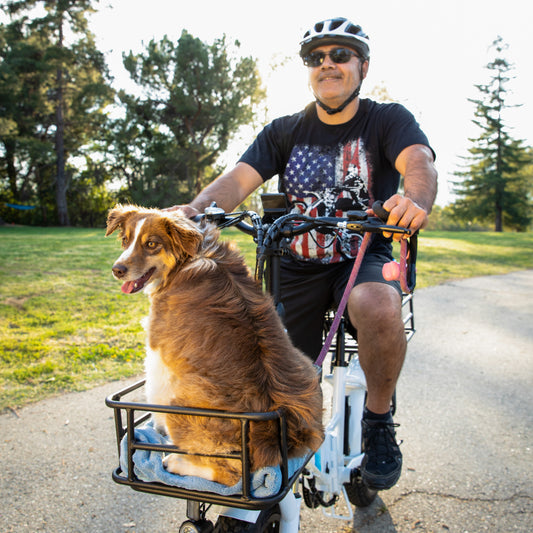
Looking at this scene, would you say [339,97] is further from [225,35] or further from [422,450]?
[225,35]

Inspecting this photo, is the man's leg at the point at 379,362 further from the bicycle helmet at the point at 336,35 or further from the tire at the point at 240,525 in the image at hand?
the bicycle helmet at the point at 336,35

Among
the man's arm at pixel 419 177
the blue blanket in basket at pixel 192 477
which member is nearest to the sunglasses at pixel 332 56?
the man's arm at pixel 419 177

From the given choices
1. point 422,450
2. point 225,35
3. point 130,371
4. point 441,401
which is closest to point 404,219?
point 422,450

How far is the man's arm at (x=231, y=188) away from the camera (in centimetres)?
279

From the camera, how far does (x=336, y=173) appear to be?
2.96 meters

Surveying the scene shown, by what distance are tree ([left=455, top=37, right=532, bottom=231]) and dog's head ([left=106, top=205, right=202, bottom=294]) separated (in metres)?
53.6

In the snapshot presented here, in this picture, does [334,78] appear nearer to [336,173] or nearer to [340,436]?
[336,173]

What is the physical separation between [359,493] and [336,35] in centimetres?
278

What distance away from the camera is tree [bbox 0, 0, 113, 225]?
1195 inches

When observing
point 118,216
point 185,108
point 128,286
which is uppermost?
point 185,108

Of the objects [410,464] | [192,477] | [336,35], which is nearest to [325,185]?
[336,35]

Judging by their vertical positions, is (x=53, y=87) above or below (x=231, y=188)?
above

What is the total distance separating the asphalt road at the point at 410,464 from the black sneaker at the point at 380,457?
1.75ft

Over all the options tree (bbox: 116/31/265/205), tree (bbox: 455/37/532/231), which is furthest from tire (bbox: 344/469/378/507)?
tree (bbox: 455/37/532/231)
